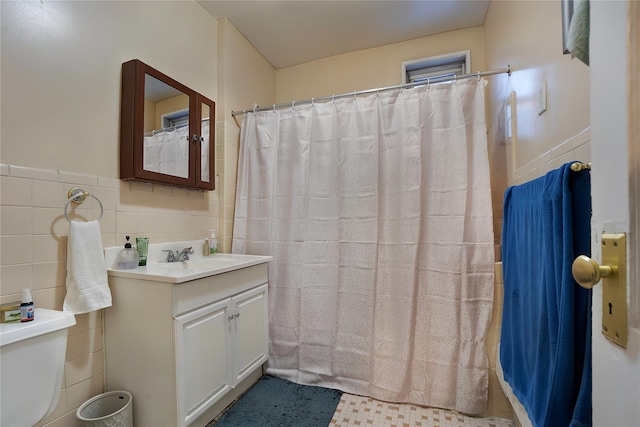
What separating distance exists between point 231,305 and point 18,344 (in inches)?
32.7

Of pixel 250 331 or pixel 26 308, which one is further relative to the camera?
pixel 250 331

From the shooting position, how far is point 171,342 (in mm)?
1255

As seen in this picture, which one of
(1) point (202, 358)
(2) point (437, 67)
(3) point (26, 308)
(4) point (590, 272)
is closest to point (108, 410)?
(1) point (202, 358)

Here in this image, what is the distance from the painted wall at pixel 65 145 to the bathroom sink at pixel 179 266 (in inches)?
3.5

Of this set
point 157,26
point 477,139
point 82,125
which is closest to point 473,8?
point 477,139

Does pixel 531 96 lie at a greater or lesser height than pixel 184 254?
greater

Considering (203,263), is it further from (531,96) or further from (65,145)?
(531,96)

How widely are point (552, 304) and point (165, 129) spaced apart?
1943mm

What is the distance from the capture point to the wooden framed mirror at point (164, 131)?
1.46 meters

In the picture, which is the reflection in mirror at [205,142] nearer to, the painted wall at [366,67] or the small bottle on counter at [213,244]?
the small bottle on counter at [213,244]

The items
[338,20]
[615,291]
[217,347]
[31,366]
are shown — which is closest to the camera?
[615,291]

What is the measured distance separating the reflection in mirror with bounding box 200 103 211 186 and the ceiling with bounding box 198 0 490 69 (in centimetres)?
76

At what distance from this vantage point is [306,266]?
76.5 inches

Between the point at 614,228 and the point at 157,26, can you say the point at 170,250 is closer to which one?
the point at 157,26
